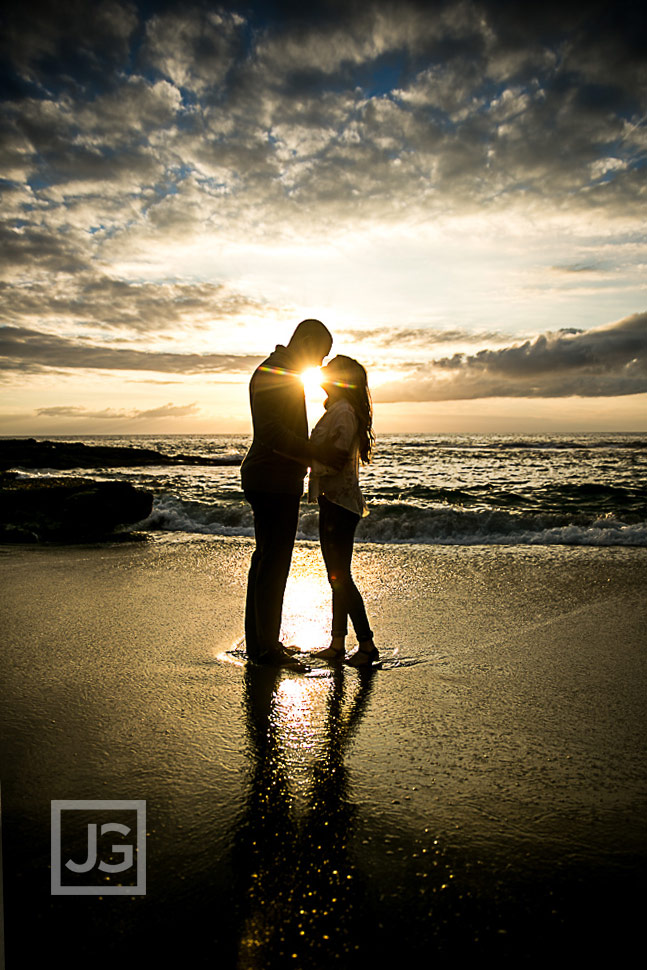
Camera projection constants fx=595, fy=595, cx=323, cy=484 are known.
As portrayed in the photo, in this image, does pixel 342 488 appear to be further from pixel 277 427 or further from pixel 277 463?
pixel 277 427

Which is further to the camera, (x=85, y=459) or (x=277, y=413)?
(x=85, y=459)

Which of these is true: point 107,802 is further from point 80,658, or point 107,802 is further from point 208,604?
point 208,604

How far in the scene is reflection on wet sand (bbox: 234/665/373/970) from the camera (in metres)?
1.61

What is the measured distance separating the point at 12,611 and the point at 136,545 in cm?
391

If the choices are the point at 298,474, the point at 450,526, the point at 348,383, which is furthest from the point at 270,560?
the point at 450,526

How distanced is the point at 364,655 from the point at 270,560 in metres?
0.88

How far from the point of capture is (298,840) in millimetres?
2016

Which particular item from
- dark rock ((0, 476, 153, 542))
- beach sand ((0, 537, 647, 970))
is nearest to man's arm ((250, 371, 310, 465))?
beach sand ((0, 537, 647, 970))

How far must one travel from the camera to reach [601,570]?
22.8 ft

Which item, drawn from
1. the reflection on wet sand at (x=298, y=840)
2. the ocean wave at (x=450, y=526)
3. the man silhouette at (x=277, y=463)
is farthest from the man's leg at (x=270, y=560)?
the ocean wave at (x=450, y=526)

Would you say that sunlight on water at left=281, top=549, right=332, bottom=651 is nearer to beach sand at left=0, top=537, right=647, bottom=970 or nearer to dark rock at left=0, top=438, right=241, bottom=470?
beach sand at left=0, top=537, right=647, bottom=970

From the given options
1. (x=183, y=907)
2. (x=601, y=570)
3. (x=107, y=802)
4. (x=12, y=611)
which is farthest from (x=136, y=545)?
(x=183, y=907)
